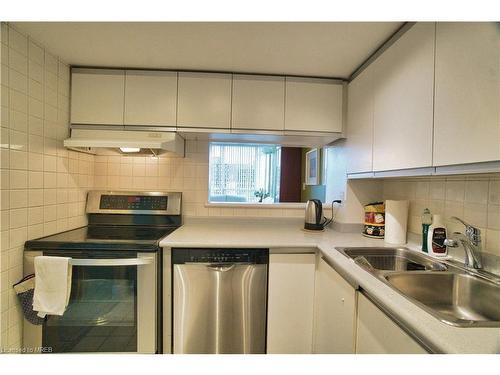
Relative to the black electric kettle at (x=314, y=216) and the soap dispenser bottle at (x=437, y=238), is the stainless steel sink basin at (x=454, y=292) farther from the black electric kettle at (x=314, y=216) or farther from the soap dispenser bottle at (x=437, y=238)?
the black electric kettle at (x=314, y=216)

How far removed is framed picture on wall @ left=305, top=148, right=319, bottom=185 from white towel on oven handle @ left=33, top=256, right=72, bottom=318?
2159 mm

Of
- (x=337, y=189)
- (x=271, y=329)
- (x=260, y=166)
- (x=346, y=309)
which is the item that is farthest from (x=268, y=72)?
(x=260, y=166)

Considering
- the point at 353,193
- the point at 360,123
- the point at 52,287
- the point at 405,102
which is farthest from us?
the point at 353,193

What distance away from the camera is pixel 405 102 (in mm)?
1161

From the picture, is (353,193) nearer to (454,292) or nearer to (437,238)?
(437,238)

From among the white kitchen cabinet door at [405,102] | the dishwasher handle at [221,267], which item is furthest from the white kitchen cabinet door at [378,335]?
the dishwasher handle at [221,267]

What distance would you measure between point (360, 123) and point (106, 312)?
6.47 ft

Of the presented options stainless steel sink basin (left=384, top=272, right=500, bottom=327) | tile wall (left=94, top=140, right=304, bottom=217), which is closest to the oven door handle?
tile wall (left=94, top=140, right=304, bottom=217)

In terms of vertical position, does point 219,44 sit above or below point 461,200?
above

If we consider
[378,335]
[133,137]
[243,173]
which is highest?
[133,137]

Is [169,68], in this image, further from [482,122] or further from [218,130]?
[482,122]

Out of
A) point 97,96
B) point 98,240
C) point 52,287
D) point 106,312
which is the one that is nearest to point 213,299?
point 106,312

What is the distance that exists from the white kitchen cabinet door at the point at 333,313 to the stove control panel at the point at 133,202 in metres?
1.34

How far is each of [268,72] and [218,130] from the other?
0.55 meters
